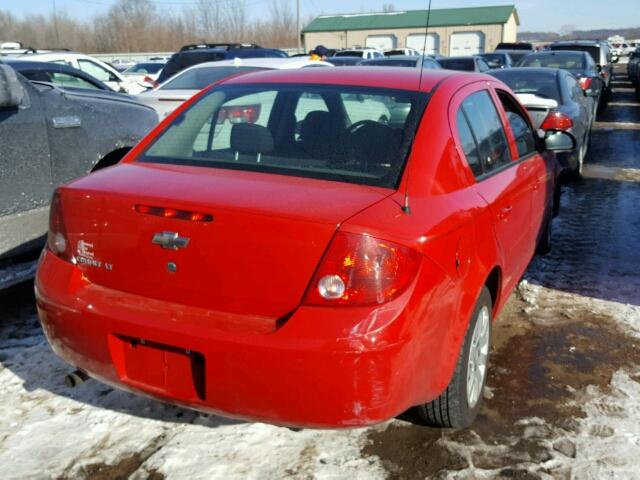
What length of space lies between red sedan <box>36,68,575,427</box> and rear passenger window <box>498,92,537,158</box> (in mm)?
962

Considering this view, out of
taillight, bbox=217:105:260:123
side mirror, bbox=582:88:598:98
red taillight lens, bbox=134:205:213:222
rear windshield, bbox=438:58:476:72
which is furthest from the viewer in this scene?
rear windshield, bbox=438:58:476:72

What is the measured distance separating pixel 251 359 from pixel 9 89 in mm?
2515

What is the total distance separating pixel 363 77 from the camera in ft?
11.9

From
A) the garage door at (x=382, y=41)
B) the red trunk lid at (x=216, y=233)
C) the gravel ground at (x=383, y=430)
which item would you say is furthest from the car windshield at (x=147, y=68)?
the garage door at (x=382, y=41)

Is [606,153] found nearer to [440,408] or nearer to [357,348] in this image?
[440,408]

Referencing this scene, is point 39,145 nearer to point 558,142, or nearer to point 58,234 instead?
point 58,234

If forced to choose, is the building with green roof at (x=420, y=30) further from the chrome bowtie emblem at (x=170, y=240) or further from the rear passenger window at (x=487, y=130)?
the chrome bowtie emblem at (x=170, y=240)

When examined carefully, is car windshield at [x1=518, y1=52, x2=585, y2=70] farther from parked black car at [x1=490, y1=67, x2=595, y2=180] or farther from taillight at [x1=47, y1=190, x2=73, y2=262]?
taillight at [x1=47, y1=190, x2=73, y2=262]

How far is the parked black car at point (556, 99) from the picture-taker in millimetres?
8391

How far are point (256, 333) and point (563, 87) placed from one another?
8044 millimetres

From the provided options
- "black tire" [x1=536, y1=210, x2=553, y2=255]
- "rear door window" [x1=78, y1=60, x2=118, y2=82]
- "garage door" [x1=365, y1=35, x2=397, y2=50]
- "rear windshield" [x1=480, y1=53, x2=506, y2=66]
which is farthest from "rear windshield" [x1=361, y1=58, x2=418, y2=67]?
"garage door" [x1=365, y1=35, x2=397, y2=50]

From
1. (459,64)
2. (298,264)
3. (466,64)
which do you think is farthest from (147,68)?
(298,264)

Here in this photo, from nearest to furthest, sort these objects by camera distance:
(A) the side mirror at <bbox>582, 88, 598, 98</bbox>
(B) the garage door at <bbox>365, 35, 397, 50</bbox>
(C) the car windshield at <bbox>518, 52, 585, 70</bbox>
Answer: (A) the side mirror at <bbox>582, 88, 598, 98</bbox>
(C) the car windshield at <bbox>518, 52, 585, 70</bbox>
(B) the garage door at <bbox>365, 35, 397, 50</bbox>

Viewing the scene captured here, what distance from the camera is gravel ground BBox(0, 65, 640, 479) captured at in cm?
299
